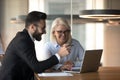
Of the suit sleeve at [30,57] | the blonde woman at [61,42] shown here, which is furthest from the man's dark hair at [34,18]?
the blonde woman at [61,42]

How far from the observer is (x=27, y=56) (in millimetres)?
2777

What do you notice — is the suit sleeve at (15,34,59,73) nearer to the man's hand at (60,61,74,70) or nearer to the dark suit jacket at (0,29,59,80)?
the dark suit jacket at (0,29,59,80)

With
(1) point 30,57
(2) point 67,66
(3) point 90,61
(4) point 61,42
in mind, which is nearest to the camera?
(1) point 30,57

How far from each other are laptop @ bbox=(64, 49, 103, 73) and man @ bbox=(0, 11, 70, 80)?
39cm

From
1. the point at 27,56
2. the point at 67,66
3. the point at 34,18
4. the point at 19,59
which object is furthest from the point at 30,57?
the point at 67,66

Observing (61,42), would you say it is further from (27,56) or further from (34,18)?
(27,56)

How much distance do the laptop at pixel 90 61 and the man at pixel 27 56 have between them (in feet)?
1.29

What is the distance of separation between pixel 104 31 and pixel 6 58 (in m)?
4.96

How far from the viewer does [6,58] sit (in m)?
2.92

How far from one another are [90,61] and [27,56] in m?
0.79

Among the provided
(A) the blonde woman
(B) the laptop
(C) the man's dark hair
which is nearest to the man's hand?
(B) the laptop

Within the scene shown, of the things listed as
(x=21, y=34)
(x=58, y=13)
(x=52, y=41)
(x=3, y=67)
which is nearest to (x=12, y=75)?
(x=3, y=67)

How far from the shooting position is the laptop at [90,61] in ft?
10.5

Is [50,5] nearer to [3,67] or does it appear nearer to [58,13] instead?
[58,13]
